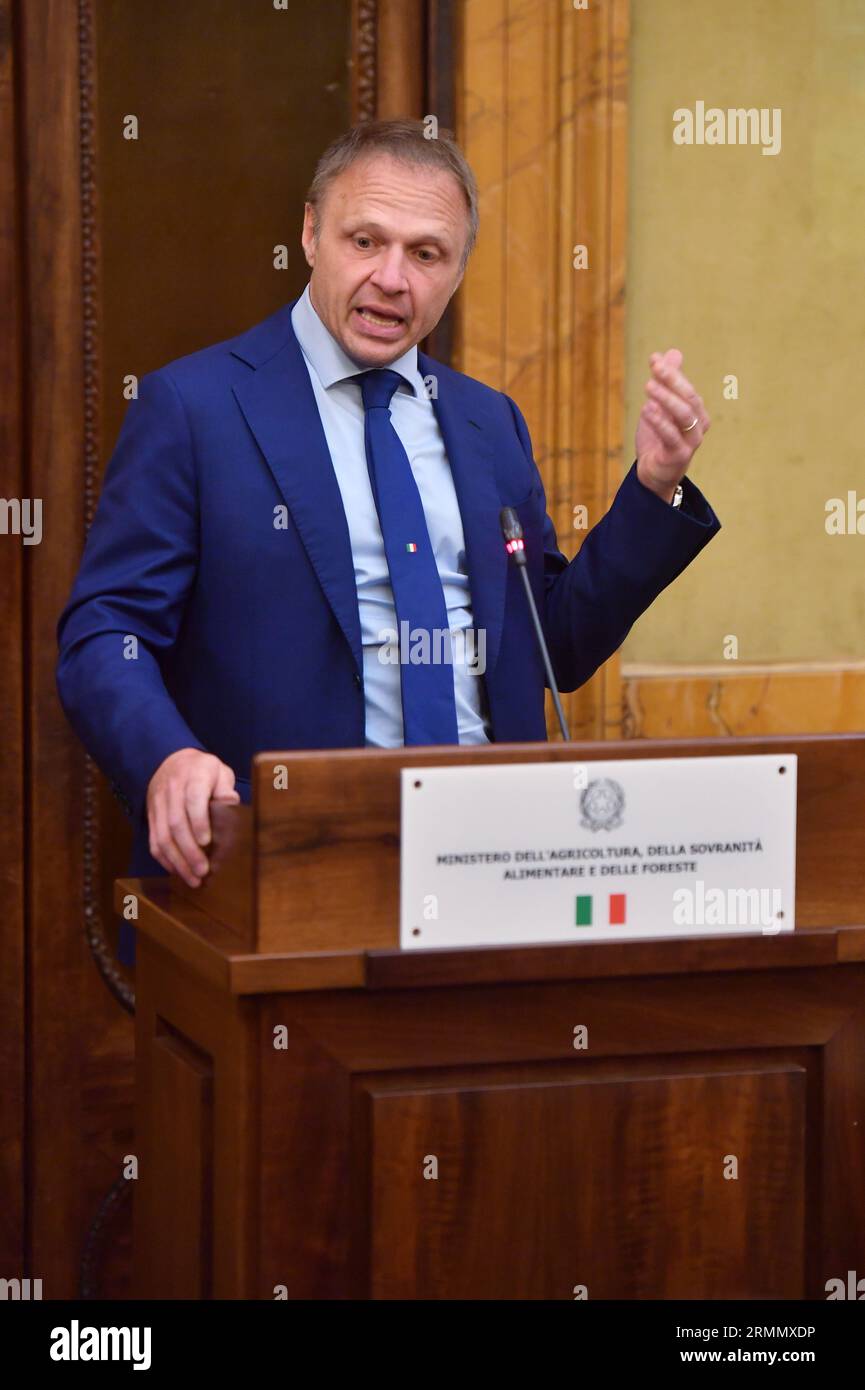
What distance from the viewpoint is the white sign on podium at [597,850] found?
161cm

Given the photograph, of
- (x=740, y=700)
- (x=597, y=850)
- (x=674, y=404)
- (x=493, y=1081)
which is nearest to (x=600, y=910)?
(x=597, y=850)

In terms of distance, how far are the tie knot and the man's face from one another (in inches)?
0.7

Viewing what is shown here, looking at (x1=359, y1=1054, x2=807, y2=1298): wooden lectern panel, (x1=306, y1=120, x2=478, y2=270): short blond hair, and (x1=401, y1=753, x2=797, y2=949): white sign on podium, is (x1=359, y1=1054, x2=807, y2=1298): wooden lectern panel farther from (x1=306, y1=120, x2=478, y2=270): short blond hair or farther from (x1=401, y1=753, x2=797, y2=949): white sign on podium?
(x1=306, y1=120, x2=478, y2=270): short blond hair

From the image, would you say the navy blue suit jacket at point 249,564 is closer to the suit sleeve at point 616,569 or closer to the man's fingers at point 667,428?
the suit sleeve at point 616,569

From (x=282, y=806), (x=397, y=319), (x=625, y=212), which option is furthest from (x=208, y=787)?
(x=625, y=212)

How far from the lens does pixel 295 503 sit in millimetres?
2248

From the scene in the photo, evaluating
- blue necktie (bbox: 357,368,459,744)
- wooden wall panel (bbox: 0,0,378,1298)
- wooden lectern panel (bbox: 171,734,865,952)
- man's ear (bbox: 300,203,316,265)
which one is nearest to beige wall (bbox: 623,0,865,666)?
wooden wall panel (bbox: 0,0,378,1298)

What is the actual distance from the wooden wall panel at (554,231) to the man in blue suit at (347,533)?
0.76 meters

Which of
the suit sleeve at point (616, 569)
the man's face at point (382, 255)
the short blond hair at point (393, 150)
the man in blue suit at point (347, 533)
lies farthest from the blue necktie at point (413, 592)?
the short blond hair at point (393, 150)

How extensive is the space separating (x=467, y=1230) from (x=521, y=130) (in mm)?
2154

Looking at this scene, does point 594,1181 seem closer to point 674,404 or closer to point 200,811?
point 200,811

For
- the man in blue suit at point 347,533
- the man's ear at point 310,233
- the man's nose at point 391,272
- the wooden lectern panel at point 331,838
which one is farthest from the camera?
the man's ear at point 310,233
